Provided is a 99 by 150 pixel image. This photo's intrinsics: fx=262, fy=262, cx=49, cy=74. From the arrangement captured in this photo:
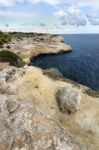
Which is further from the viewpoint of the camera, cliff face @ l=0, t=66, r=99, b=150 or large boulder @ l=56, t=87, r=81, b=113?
large boulder @ l=56, t=87, r=81, b=113

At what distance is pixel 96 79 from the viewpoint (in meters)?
71.9

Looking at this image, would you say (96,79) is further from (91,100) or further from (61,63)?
(91,100)

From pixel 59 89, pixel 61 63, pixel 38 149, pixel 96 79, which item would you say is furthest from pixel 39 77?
pixel 61 63

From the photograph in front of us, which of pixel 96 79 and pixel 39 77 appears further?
pixel 96 79

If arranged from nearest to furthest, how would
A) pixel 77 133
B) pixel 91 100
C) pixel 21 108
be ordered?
1. pixel 21 108
2. pixel 77 133
3. pixel 91 100

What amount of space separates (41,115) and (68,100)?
7029mm

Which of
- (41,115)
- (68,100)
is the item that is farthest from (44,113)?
(68,100)

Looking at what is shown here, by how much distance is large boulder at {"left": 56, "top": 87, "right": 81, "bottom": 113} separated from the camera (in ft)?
93.2

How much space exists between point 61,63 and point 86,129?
7418 centimetres

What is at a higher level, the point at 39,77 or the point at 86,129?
the point at 39,77

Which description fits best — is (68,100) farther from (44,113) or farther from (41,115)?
(41,115)

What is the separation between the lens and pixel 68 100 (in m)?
28.8

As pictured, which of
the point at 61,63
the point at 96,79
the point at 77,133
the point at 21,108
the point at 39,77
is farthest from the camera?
the point at 61,63

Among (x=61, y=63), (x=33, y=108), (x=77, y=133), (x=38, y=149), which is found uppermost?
(x=33, y=108)
